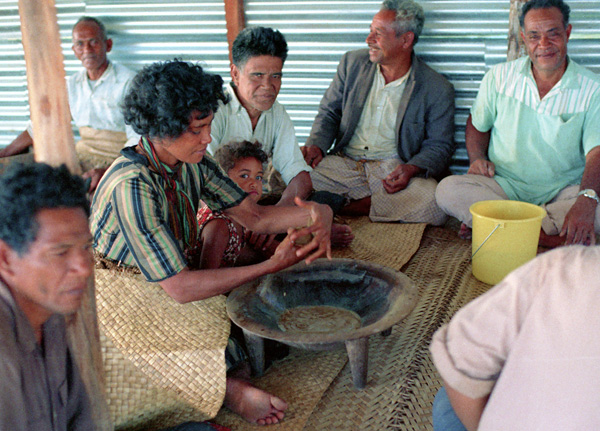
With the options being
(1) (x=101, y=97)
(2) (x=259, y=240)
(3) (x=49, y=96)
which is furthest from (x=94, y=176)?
(3) (x=49, y=96)

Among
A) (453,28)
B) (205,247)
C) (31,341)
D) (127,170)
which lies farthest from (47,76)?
(453,28)

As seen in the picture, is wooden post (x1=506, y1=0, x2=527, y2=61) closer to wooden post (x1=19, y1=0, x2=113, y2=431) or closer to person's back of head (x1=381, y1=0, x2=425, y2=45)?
person's back of head (x1=381, y1=0, x2=425, y2=45)

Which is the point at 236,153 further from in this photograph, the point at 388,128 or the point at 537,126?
the point at 537,126

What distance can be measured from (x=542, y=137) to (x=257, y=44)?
5.80ft

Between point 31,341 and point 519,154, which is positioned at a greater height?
point 31,341

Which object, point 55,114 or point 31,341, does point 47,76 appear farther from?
point 31,341

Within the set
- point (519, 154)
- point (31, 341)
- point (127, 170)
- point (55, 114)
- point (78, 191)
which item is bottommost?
point (519, 154)

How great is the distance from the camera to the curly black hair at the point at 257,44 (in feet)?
10.2

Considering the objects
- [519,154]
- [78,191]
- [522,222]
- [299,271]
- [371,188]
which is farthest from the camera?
[371,188]

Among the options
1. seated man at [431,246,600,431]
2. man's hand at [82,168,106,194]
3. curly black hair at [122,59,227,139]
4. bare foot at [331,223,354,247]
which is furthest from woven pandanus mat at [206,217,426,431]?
man's hand at [82,168,106,194]

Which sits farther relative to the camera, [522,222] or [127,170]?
[522,222]

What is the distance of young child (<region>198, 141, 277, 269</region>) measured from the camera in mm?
2682

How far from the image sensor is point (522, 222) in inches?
113

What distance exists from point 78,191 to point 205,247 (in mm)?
1387
